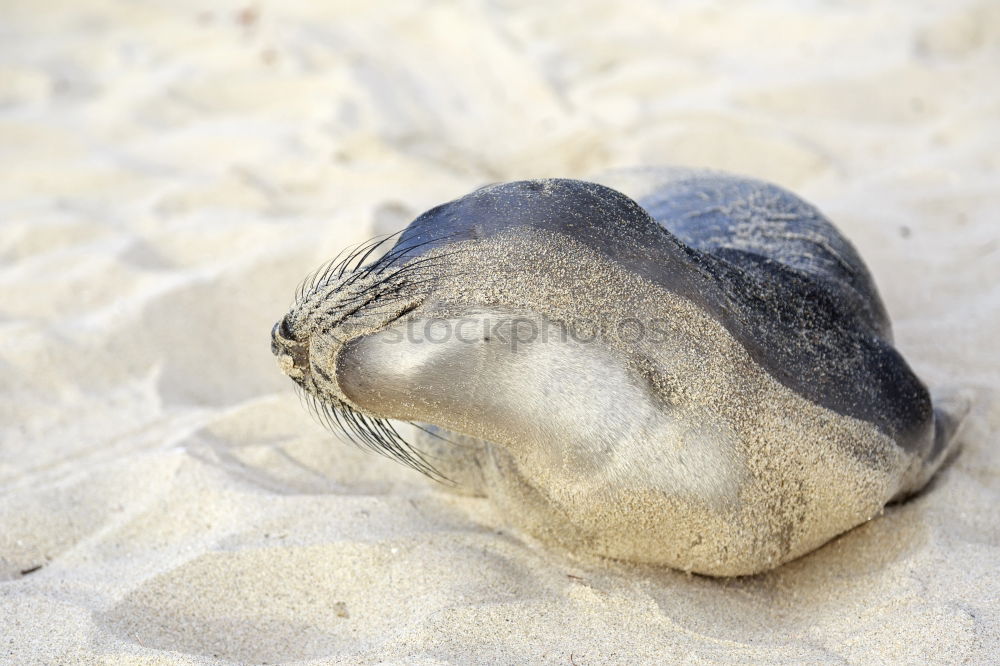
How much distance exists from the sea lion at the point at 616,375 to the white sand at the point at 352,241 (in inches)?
7.9

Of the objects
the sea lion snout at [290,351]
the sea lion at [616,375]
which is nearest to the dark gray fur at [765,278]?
the sea lion at [616,375]

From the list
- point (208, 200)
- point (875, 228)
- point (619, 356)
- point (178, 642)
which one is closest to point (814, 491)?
point (619, 356)

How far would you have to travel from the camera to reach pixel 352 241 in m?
4.44

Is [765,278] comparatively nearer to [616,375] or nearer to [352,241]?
[616,375]

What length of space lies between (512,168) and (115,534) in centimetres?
309

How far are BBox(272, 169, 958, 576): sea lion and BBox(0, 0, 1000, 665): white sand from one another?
0.20m

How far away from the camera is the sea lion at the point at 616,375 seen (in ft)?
7.59

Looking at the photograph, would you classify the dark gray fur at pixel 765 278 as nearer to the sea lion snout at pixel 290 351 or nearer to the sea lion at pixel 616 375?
the sea lion at pixel 616 375

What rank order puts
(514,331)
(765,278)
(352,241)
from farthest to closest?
(352,241) → (765,278) → (514,331)

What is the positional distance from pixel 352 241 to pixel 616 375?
2.30 m

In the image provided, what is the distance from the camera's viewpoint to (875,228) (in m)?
4.53

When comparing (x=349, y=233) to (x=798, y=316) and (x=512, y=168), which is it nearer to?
(x=512, y=168)

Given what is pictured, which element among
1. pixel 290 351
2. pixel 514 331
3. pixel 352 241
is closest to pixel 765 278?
pixel 514 331

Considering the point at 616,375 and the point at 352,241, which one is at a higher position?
the point at 616,375
